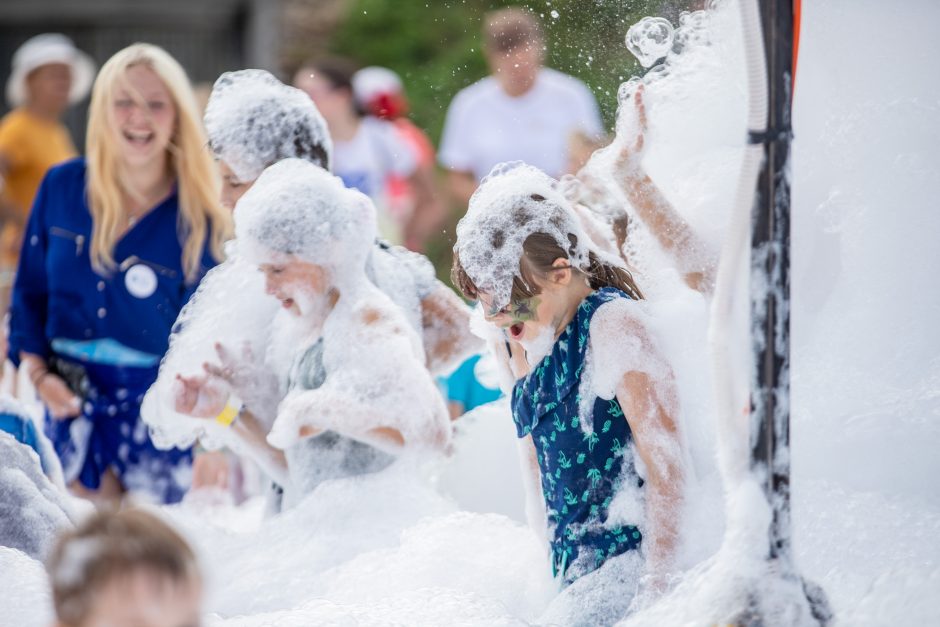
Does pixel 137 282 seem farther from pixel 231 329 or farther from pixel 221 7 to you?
pixel 221 7

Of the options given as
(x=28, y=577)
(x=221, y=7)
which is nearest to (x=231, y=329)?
(x=28, y=577)

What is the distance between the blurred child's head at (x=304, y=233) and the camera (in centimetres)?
288

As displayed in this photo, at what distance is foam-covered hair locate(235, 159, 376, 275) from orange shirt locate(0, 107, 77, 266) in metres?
3.08

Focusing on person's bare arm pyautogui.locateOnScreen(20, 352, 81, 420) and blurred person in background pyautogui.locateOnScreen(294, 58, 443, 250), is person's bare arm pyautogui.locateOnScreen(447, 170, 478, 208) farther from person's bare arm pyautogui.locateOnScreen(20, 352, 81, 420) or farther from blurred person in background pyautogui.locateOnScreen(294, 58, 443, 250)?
person's bare arm pyautogui.locateOnScreen(20, 352, 81, 420)

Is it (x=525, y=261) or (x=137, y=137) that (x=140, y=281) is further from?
(x=525, y=261)

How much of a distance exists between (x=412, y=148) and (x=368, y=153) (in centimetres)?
44

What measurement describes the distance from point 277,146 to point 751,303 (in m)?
1.55

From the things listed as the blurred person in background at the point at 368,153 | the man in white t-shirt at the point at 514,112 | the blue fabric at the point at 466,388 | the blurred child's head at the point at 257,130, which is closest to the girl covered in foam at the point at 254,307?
the blurred child's head at the point at 257,130

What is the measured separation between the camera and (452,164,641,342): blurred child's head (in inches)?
94.7

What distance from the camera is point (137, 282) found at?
3.80 m

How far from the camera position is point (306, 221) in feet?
9.51

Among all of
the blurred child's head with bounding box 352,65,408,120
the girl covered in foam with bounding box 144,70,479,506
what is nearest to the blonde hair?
the girl covered in foam with bounding box 144,70,479,506

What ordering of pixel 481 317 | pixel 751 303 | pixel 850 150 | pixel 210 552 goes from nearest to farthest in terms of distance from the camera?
pixel 751 303 → pixel 850 150 → pixel 481 317 → pixel 210 552

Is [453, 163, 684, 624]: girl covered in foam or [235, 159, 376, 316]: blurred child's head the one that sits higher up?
[235, 159, 376, 316]: blurred child's head
